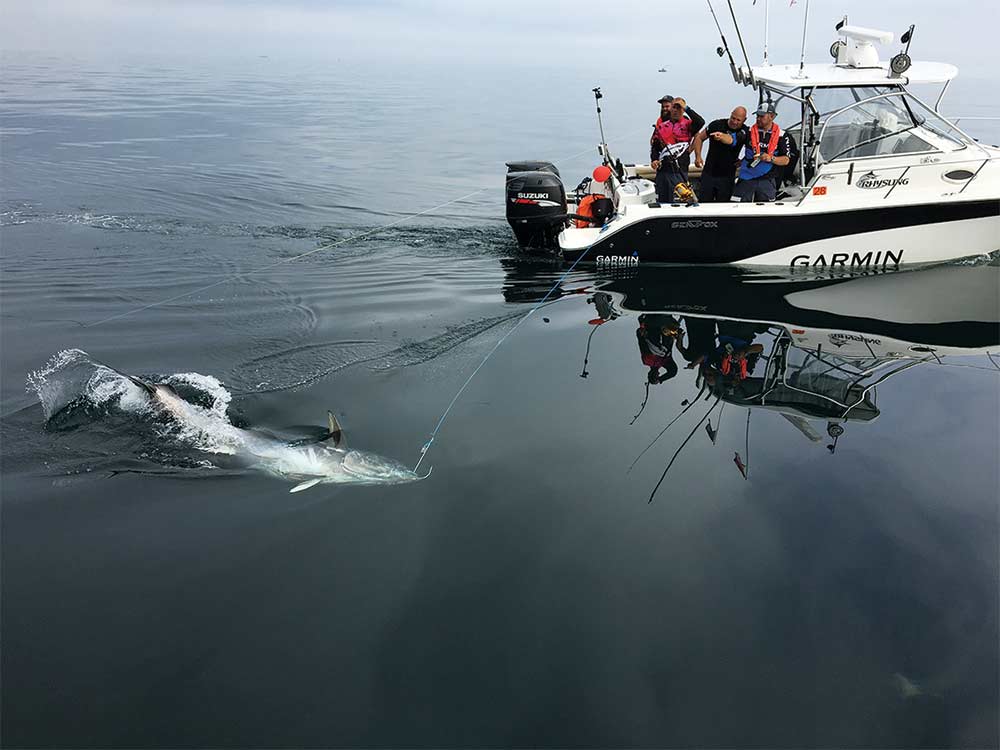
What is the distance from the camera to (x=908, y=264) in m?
10.2

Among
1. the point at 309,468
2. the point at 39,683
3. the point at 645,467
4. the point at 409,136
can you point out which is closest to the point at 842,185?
the point at 645,467

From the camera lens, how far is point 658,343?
8.55 meters

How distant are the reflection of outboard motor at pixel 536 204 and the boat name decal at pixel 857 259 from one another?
3694mm

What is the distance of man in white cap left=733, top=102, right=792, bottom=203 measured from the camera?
1016 cm

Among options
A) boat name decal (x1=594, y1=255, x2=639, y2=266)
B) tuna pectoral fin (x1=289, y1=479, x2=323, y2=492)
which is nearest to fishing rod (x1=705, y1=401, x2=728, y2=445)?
tuna pectoral fin (x1=289, y1=479, x2=323, y2=492)

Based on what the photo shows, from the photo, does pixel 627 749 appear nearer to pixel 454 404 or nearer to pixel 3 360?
pixel 454 404

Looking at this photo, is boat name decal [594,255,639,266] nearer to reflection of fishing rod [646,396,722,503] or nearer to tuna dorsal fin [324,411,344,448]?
reflection of fishing rod [646,396,722,503]

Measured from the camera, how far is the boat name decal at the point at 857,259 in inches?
400

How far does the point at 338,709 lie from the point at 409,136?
82.9ft

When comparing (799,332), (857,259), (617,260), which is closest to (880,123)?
(857,259)

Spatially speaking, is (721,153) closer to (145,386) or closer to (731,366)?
(731,366)

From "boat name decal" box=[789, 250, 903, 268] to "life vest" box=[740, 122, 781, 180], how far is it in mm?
1341

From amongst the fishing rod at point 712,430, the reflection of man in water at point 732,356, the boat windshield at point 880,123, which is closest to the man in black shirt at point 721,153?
the boat windshield at point 880,123

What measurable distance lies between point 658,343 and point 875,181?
4.23 m
